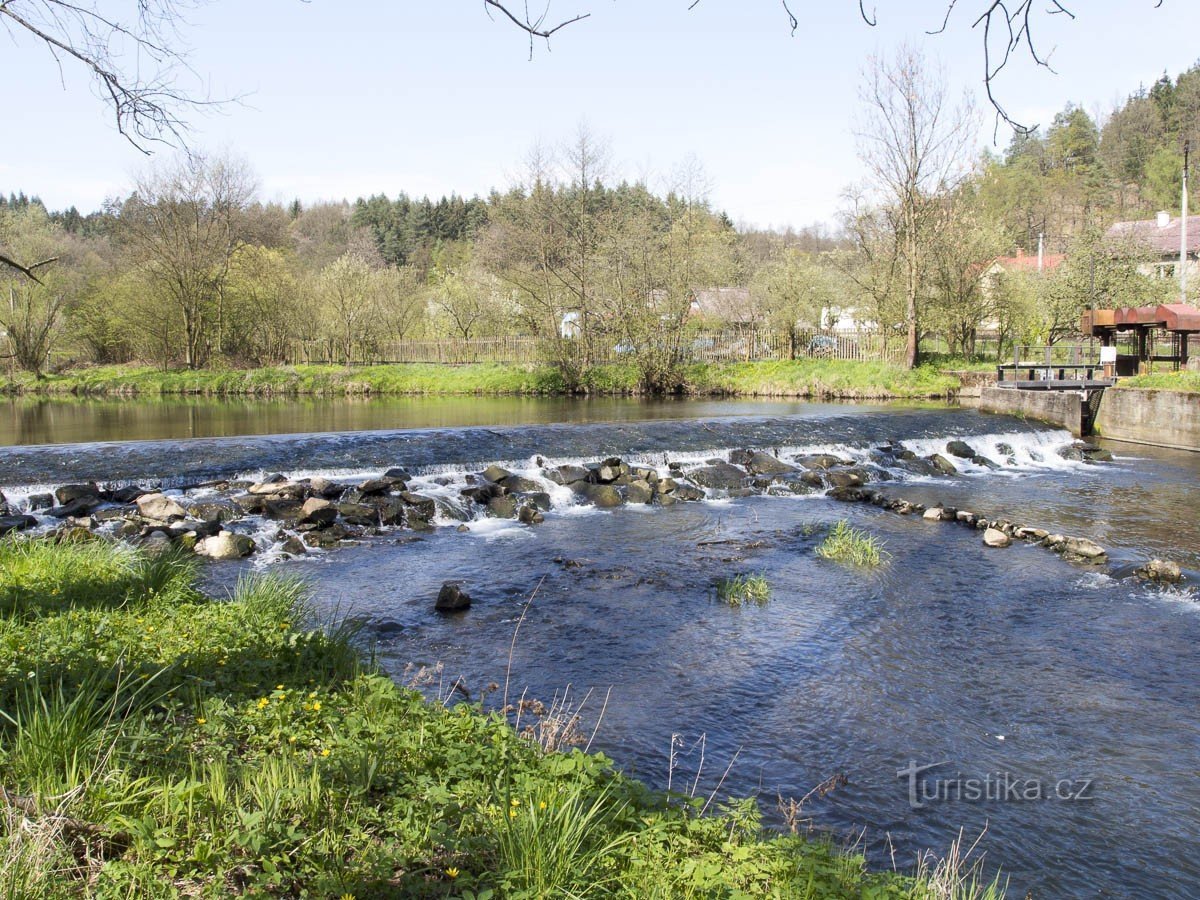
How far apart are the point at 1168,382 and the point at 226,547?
21535 mm

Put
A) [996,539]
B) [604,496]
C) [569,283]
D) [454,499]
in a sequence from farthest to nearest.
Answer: [569,283]
[604,496]
[454,499]
[996,539]

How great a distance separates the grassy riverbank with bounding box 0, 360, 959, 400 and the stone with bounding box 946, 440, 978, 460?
33.1ft

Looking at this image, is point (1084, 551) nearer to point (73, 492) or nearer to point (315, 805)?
point (315, 805)

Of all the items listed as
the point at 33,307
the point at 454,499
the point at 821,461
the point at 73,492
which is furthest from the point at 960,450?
the point at 33,307

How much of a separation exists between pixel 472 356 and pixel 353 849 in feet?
130

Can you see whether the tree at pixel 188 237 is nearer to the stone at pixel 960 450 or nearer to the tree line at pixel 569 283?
the tree line at pixel 569 283

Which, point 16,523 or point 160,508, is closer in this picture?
point 16,523

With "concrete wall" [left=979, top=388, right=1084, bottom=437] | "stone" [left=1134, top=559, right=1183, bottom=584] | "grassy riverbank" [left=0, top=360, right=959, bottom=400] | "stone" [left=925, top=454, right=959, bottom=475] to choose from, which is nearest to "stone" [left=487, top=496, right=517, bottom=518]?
"stone" [left=1134, top=559, right=1183, bottom=584]

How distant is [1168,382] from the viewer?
2039 cm

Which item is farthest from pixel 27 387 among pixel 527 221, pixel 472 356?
pixel 527 221

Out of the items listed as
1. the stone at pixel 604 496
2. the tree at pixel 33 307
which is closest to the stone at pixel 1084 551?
the stone at pixel 604 496

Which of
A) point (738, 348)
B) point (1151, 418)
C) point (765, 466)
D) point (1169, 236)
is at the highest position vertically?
point (1169, 236)

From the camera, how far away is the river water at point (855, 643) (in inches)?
196

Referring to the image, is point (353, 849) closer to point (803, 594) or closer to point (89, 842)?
point (89, 842)
